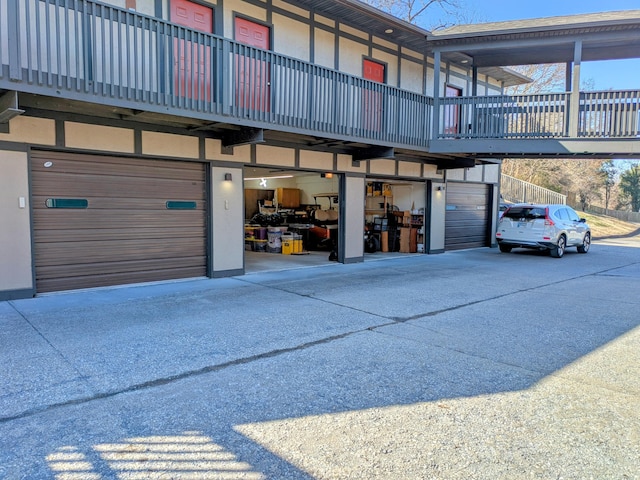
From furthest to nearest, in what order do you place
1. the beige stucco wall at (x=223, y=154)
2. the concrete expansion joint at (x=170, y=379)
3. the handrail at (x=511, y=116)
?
the handrail at (x=511, y=116) < the beige stucco wall at (x=223, y=154) < the concrete expansion joint at (x=170, y=379)

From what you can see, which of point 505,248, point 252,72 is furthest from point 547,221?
point 252,72

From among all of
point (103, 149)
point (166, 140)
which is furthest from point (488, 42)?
point (103, 149)

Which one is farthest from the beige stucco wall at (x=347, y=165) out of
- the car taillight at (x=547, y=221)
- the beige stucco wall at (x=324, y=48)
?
the car taillight at (x=547, y=221)

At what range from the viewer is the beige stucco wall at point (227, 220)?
29.9 ft

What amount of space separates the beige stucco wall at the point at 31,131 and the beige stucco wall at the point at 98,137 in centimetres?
22

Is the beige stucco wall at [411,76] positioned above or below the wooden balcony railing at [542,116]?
above

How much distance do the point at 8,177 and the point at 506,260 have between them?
11876mm

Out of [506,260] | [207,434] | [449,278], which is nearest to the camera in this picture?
[207,434]

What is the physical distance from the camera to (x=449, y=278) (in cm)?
961

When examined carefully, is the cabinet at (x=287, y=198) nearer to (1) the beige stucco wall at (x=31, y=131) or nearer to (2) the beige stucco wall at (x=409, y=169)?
(2) the beige stucco wall at (x=409, y=169)

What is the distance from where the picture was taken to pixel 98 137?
759cm

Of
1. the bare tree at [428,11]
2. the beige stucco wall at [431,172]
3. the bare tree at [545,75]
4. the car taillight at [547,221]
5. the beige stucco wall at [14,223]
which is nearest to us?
the beige stucco wall at [14,223]

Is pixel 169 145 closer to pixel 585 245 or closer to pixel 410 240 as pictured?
pixel 410 240

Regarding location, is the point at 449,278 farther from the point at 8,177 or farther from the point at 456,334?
the point at 8,177
